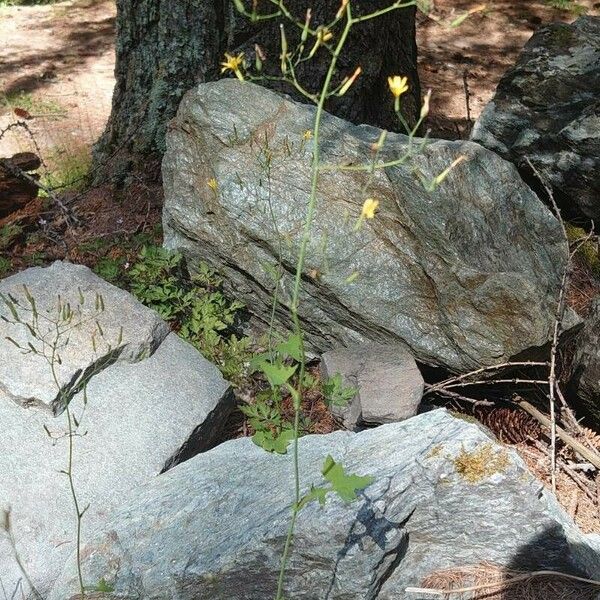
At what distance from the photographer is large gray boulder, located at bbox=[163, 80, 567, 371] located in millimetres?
3518

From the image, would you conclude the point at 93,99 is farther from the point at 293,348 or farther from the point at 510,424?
the point at 293,348

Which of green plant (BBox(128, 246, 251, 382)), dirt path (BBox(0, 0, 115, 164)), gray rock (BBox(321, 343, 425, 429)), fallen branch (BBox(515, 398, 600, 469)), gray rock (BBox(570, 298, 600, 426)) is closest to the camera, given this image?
gray rock (BBox(321, 343, 425, 429))

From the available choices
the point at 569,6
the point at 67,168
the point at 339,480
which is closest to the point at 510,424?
the point at 339,480

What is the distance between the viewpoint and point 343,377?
3504 millimetres

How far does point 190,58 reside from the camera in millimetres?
4543

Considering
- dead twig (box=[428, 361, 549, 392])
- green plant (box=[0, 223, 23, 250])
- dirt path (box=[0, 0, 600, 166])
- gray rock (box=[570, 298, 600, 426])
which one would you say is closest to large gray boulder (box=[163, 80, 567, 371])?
dead twig (box=[428, 361, 549, 392])

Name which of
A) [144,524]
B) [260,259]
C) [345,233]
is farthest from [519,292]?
[144,524]

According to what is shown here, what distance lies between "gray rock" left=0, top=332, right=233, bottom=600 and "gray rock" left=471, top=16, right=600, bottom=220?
2341 millimetres

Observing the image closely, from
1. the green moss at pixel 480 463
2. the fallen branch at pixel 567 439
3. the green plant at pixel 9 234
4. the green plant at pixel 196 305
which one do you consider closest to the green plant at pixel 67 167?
the green plant at pixel 9 234

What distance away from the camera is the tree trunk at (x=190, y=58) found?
14.6ft

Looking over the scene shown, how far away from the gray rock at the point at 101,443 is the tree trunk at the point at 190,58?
173 centimetres

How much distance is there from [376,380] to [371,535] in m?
1.00

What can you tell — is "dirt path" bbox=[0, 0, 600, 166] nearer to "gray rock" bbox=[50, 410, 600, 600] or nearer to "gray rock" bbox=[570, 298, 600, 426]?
"gray rock" bbox=[570, 298, 600, 426]

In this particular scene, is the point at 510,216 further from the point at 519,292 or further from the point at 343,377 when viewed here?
the point at 343,377
